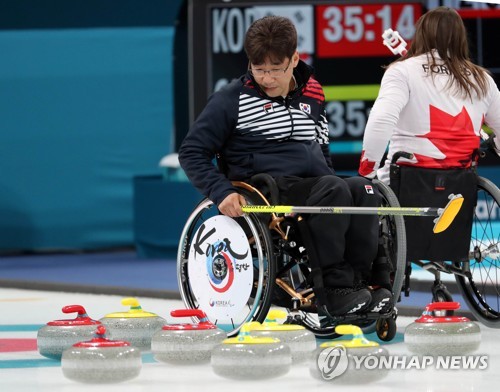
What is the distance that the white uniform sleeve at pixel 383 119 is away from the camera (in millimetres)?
4594

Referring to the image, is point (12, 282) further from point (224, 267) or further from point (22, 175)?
point (224, 267)

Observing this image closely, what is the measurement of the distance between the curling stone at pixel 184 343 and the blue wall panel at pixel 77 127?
711cm

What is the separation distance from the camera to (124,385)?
131 inches

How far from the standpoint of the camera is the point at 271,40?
4227mm

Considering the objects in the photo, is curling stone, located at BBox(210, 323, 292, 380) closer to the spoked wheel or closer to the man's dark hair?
the spoked wheel

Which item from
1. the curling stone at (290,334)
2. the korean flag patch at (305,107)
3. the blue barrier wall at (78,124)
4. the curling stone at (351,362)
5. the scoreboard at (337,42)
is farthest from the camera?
the blue barrier wall at (78,124)

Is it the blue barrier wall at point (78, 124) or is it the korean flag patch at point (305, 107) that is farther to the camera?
the blue barrier wall at point (78, 124)

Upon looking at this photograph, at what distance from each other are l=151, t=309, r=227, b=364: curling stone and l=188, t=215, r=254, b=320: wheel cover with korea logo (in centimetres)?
42

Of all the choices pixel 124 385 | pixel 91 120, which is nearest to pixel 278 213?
pixel 124 385

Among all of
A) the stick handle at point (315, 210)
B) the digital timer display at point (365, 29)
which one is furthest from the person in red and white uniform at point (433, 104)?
the digital timer display at point (365, 29)

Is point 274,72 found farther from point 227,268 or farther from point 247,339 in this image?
point 247,339

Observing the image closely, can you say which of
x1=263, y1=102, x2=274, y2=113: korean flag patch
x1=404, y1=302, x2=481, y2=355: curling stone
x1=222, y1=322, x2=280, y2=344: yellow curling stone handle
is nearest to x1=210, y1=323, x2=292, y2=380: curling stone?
x1=222, y1=322, x2=280, y2=344: yellow curling stone handle

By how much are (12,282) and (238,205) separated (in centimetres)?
421

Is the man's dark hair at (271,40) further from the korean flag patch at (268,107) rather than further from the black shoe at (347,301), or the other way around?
the black shoe at (347,301)
